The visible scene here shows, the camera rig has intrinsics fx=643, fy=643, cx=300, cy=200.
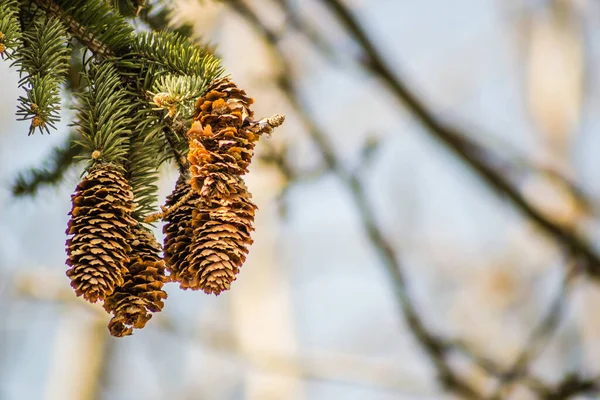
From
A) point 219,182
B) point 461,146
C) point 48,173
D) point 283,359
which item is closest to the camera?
point 219,182

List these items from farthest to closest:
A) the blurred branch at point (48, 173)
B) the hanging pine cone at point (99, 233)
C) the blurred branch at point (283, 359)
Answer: the blurred branch at point (283, 359), the blurred branch at point (48, 173), the hanging pine cone at point (99, 233)

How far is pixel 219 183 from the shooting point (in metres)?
0.56

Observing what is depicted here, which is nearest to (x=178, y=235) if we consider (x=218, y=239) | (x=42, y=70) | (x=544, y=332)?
(x=218, y=239)

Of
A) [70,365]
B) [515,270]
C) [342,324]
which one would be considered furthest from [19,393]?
[515,270]

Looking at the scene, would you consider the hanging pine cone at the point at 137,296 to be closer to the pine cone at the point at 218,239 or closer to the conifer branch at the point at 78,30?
the pine cone at the point at 218,239

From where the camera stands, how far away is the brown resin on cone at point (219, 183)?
22.3 inches

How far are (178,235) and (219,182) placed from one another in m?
0.09

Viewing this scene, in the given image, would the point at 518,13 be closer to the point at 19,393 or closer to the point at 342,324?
the point at 342,324

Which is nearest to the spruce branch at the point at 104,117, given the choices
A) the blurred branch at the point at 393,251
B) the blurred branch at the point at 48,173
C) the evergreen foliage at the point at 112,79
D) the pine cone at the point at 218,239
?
the evergreen foliage at the point at 112,79

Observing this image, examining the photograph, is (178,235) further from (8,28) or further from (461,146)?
(461,146)

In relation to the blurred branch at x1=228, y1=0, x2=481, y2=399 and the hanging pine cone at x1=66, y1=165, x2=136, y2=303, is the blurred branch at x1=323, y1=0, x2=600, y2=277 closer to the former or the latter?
the blurred branch at x1=228, y1=0, x2=481, y2=399

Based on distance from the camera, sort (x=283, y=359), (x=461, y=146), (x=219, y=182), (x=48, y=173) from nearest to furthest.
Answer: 1. (x=219, y=182)
2. (x=48, y=173)
3. (x=461, y=146)
4. (x=283, y=359)

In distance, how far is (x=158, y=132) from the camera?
63 cm

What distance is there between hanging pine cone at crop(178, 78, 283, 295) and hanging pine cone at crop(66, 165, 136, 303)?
2.6 inches
